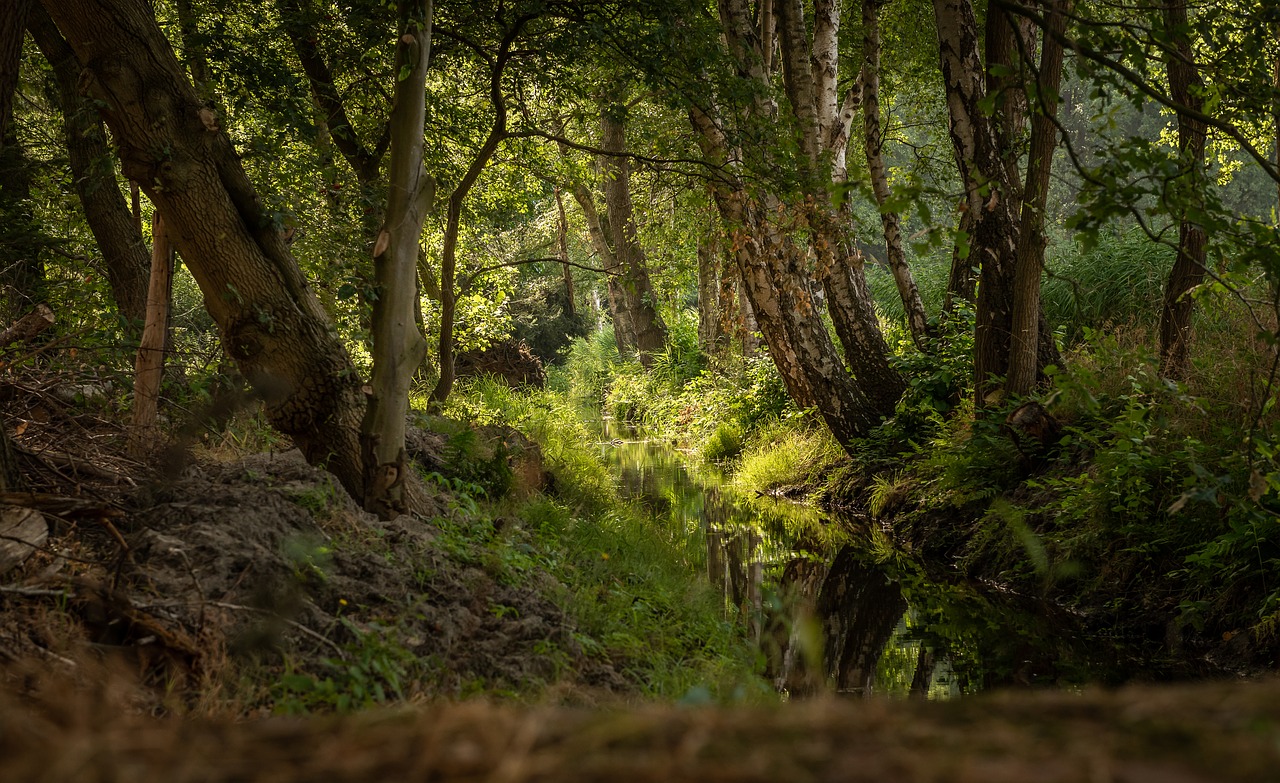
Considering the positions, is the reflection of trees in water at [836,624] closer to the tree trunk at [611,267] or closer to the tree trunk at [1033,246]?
the tree trunk at [1033,246]

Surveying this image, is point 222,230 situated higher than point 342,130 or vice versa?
point 342,130

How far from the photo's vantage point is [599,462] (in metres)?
11.5

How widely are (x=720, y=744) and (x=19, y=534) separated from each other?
358cm

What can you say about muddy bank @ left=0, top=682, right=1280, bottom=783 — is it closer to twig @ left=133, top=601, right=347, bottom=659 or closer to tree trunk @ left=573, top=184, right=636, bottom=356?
twig @ left=133, top=601, right=347, bottom=659

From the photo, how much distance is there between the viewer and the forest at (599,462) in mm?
1103

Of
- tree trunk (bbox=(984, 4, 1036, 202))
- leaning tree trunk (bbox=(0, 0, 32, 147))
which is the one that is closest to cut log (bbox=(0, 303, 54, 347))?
leaning tree trunk (bbox=(0, 0, 32, 147))

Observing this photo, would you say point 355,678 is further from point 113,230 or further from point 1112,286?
point 1112,286

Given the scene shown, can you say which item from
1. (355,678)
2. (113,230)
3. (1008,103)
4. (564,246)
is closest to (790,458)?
(1008,103)

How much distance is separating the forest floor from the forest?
1 cm

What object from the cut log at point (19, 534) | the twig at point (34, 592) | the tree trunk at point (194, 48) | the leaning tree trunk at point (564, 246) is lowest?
the twig at point (34, 592)

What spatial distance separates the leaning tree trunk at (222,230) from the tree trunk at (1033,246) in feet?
15.6

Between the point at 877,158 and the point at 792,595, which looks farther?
the point at 877,158

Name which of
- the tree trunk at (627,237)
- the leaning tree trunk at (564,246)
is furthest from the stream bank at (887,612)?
the leaning tree trunk at (564,246)

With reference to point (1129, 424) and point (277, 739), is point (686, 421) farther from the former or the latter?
point (277, 739)
